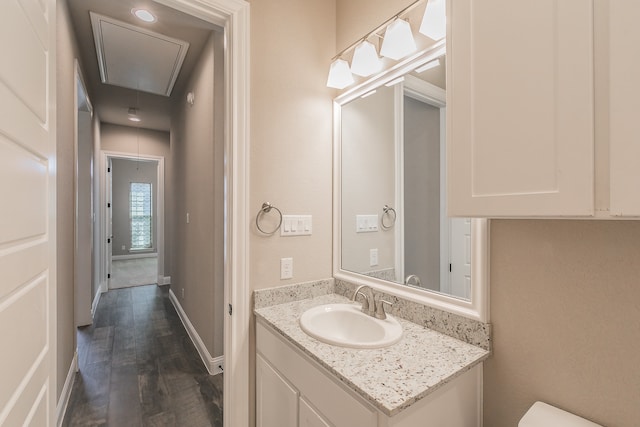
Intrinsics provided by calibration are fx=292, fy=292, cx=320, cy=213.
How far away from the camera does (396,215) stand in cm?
156

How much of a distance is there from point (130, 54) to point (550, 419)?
362 cm

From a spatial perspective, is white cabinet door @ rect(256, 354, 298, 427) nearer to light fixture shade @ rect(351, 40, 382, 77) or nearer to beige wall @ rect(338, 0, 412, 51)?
light fixture shade @ rect(351, 40, 382, 77)

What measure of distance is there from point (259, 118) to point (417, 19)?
86cm

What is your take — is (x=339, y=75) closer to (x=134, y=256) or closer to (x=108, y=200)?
(x=108, y=200)

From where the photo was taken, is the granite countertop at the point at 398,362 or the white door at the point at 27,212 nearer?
the white door at the point at 27,212

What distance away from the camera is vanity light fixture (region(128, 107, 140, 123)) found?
4238 millimetres

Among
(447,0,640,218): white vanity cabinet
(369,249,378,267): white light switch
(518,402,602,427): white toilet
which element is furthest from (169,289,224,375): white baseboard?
(447,0,640,218): white vanity cabinet

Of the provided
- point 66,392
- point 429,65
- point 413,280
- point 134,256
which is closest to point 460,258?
point 413,280

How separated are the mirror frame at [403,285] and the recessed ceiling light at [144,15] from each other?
1481 millimetres

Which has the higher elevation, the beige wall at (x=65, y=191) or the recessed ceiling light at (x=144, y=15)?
the recessed ceiling light at (x=144, y=15)

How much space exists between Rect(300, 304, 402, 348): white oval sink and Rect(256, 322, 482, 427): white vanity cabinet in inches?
5.8

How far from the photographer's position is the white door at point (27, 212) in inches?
25.6

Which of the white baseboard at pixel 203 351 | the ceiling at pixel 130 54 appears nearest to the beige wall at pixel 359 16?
the ceiling at pixel 130 54

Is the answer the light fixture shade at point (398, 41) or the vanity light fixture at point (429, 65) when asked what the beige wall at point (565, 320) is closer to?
the vanity light fixture at point (429, 65)
